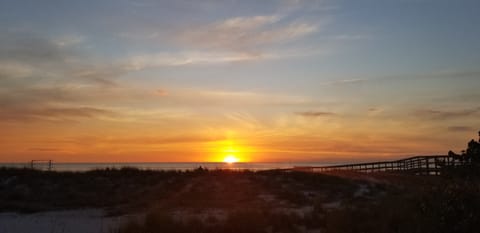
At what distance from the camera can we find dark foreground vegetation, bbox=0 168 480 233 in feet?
50.6

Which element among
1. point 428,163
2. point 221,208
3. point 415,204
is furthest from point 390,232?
point 428,163

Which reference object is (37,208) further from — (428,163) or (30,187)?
(428,163)

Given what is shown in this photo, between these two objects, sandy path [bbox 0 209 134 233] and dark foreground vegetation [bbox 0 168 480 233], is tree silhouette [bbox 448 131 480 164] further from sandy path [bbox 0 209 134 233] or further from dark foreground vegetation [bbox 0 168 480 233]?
sandy path [bbox 0 209 134 233]

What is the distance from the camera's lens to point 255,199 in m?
29.0

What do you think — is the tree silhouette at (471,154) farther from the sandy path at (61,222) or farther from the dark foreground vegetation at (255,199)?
the sandy path at (61,222)

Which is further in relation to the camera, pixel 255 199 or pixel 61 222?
pixel 255 199

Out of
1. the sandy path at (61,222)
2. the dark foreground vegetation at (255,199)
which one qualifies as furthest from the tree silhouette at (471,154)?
the sandy path at (61,222)

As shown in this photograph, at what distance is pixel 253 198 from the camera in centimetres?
2923

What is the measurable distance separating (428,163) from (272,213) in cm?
2604

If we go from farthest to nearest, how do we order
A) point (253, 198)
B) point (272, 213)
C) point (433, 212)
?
point (253, 198) → point (272, 213) → point (433, 212)

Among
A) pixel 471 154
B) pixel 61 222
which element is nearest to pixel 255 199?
pixel 61 222

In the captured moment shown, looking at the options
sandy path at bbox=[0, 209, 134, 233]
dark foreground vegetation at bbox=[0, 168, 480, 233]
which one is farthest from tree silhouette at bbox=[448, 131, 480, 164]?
sandy path at bbox=[0, 209, 134, 233]

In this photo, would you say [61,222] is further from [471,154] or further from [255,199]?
[471,154]

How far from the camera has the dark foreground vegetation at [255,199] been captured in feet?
50.6
